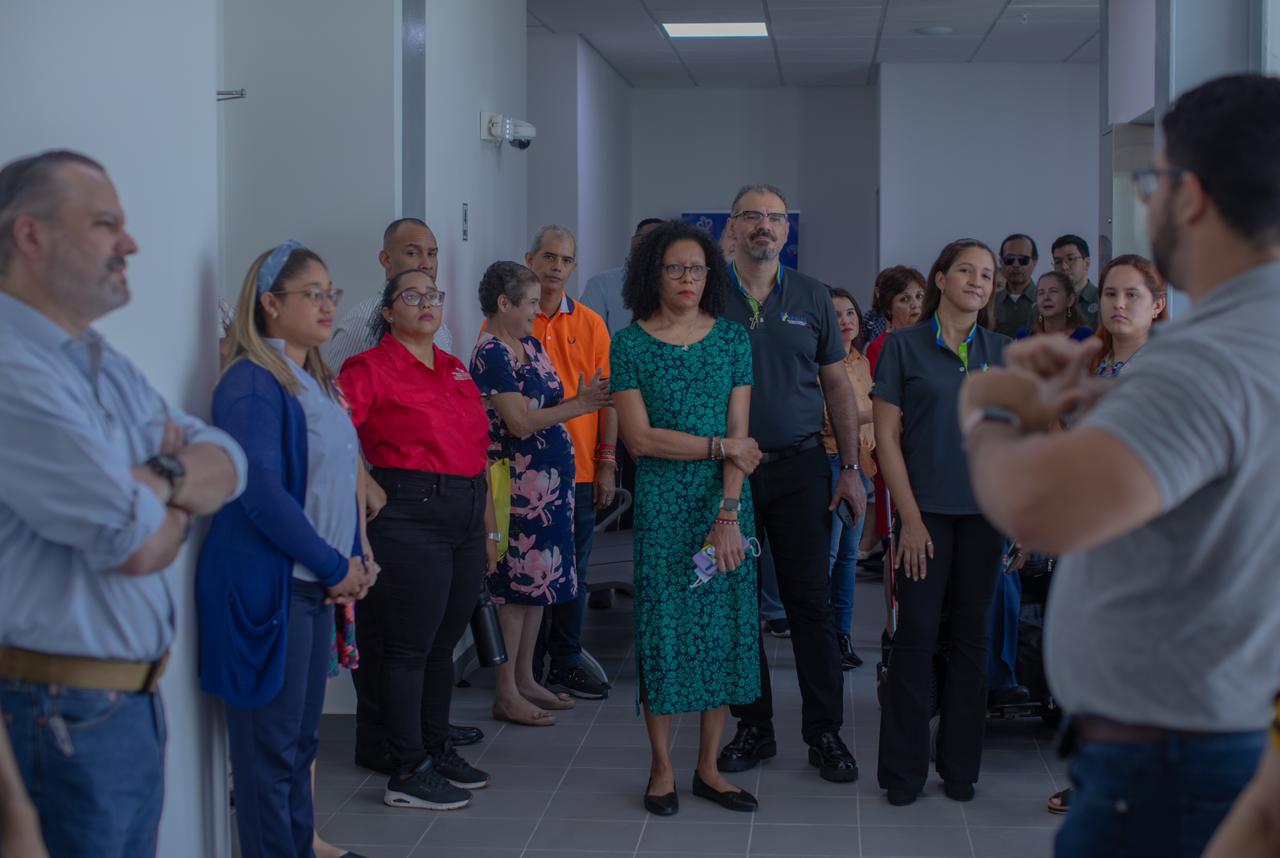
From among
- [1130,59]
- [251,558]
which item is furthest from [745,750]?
[1130,59]

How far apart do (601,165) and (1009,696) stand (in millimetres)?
7262

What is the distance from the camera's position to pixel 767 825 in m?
3.85

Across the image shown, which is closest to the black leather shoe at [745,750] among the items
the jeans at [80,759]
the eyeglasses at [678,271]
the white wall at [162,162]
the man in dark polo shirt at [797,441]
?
the man in dark polo shirt at [797,441]

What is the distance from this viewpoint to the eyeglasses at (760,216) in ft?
13.8

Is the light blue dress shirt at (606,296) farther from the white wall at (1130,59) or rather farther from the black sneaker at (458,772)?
the white wall at (1130,59)

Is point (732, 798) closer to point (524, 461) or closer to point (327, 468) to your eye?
point (524, 461)

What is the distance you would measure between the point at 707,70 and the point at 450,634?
27.2ft

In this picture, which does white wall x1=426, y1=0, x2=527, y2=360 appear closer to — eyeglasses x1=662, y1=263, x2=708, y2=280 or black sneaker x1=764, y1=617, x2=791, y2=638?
eyeglasses x1=662, y1=263, x2=708, y2=280

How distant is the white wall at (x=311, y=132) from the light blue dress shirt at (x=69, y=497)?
113 inches

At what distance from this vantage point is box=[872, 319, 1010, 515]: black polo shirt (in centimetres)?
388

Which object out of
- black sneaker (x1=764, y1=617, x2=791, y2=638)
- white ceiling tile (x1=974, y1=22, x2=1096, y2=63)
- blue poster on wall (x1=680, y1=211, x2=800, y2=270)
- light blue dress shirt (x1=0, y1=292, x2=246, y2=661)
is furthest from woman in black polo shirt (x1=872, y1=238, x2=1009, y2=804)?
blue poster on wall (x1=680, y1=211, x2=800, y2=270)

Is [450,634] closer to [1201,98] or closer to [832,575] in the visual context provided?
[832,575]

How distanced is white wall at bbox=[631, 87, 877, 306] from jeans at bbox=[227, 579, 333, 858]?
32.8ft

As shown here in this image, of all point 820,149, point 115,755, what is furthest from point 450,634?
point 820,149
